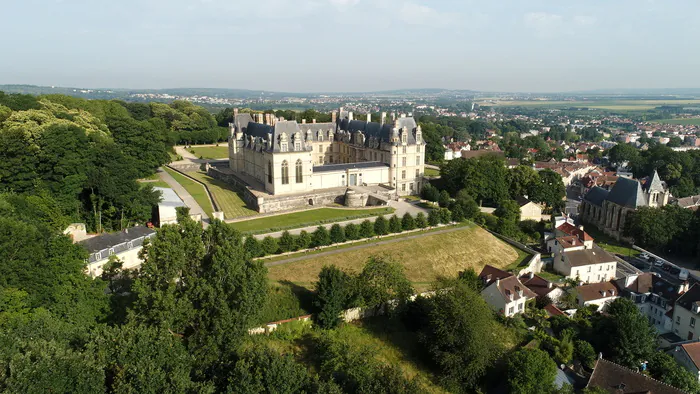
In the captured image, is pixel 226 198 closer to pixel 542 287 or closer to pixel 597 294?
pixel 542 287

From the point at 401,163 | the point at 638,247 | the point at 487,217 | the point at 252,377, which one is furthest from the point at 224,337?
the point at 638,247

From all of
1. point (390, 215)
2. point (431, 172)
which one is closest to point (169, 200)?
point (390, 215)

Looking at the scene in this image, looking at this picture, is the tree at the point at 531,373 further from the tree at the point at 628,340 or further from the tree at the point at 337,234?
the tree at the point at 337,234

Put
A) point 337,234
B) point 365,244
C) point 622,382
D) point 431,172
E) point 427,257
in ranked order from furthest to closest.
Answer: point 431,172
point 365,244
point 427,257
point 337,234
point 622,382

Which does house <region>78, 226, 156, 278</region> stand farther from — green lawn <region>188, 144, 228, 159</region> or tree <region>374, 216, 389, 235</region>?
green lawn <region>188, 144, 228, 159</region>

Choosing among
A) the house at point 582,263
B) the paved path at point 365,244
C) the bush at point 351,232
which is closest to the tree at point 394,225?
the paved path at point 365,244

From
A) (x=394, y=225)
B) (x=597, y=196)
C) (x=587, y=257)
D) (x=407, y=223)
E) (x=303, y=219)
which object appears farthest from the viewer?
(x=597, y=196)

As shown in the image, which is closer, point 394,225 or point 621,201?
point 394,225
